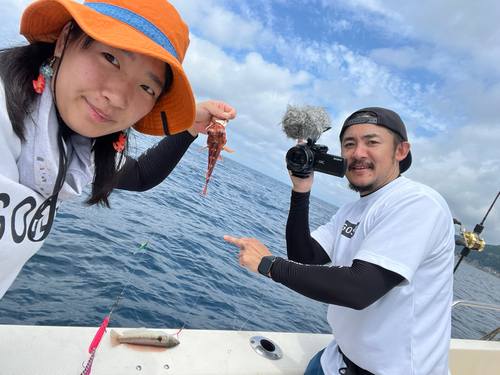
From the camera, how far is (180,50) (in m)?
1.77

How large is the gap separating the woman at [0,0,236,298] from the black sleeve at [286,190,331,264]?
78.0 inches

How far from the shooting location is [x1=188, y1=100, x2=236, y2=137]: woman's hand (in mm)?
2496

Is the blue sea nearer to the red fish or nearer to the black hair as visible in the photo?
the red fish

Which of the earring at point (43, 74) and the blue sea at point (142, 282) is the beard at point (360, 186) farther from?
the earring at point (43, 74)

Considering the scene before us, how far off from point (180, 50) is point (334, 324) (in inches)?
101

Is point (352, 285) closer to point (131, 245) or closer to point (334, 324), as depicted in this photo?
point (334, 324)

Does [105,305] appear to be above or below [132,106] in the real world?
below

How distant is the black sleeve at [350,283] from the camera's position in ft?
A: 6.45

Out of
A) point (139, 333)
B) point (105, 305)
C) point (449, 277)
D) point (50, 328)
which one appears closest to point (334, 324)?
point (449, 277)

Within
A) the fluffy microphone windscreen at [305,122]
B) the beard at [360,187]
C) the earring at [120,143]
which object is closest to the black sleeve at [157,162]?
the earring at [120,143]

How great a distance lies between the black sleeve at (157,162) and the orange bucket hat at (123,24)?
892 mm

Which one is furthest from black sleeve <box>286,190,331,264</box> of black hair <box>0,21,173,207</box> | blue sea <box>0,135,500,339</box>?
black hair <box>0,21,173,207</box>

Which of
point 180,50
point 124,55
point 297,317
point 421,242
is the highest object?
point 180,50

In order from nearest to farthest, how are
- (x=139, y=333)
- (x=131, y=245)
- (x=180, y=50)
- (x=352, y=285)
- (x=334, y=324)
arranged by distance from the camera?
(x=180, y=50) < (x=352, y=285) < (x=334, y=324) < (x=139, y=333) < (x=131, y=245)
